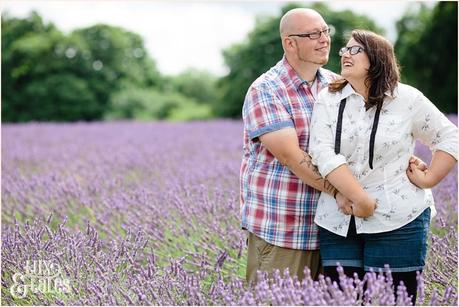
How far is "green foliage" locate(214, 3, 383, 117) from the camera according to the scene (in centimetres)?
1627

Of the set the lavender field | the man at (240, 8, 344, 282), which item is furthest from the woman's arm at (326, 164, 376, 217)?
the lavender field

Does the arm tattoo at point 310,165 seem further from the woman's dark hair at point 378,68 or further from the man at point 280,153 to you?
the woman's dark hair at point 378,68

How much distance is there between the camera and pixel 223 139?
757 centimetres

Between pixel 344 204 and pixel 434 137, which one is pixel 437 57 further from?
pixel 344 204

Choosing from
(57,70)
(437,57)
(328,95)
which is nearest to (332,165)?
(328,95)

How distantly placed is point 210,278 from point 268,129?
0.83m

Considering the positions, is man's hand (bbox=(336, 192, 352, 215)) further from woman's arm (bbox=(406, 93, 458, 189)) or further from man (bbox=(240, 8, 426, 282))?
woman's arm (bbox=(406, 93, 458, 189))

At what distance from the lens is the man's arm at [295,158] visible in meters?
2.20

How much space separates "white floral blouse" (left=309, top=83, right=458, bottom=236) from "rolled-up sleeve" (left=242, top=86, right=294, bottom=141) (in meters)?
0.12

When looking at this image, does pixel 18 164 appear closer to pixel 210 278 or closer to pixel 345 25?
pixel 210 278

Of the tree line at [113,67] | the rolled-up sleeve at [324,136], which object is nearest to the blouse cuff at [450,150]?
the rolled-up sleeve at [324,136]

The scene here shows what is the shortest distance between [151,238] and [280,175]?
1.11 metres

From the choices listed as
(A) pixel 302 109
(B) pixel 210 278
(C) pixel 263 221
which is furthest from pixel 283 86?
(B) pixel 210 278

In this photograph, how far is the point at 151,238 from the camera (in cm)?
321
